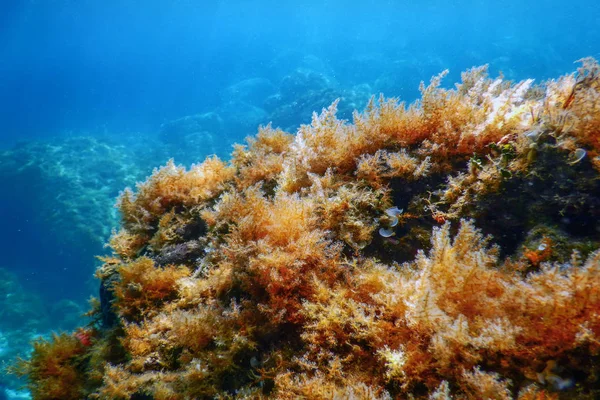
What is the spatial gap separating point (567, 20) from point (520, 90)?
108 metres

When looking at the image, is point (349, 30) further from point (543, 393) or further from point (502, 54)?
point (543, 393)

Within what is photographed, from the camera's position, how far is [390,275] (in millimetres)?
2762

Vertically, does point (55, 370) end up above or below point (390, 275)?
above

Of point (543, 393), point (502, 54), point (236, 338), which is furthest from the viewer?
point (502, 54)

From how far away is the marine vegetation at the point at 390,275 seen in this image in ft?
6.24

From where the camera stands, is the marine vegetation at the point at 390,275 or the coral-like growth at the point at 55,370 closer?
the marine vegetation at the point at 390,275

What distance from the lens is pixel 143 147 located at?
3622cm

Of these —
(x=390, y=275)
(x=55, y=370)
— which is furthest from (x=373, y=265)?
(x=55, y=370)

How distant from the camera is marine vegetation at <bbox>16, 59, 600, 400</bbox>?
1.90 metres

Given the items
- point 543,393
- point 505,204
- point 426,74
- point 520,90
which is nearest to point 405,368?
point 543,393

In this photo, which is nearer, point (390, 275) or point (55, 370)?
point (390, 275)

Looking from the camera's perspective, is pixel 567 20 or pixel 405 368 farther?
pixel 567 20

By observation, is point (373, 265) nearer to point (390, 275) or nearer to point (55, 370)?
point (390, 275)

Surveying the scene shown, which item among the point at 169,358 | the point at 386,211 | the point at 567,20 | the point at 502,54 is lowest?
the point at 169,358
